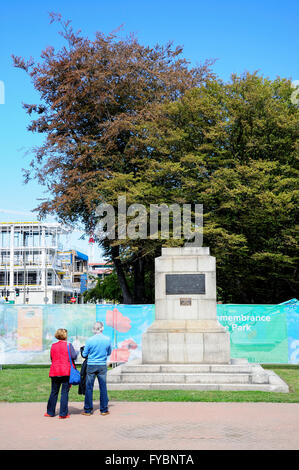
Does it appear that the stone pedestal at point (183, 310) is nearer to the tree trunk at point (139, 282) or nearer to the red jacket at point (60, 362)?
the red jacket at point (60, 362)

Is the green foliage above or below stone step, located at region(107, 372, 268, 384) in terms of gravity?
above

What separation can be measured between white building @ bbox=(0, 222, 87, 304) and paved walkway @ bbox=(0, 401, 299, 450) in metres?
87.5

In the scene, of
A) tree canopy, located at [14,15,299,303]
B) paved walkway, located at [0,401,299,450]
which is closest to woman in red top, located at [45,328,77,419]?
paved walkway, located at [0,401,299,450]

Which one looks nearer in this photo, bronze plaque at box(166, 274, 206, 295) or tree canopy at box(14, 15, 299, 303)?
bronze plaque at box(166, 274, 206, 295)

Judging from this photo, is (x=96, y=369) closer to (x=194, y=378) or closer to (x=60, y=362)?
(x=60, y=362)

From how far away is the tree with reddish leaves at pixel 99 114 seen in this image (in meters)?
32.5

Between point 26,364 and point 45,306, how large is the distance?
7.83 feet

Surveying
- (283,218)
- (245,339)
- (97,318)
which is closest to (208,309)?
(245,339)

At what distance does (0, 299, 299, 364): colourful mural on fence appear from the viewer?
19.2 metres

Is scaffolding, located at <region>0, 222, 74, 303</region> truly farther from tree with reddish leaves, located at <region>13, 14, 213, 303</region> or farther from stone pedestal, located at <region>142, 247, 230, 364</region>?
stone pedestal, located at <region>142, 247, 230, 364</region>

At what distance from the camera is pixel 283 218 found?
26.9 metres

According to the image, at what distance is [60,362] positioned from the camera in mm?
10094

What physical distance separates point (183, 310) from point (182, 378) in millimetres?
2506
